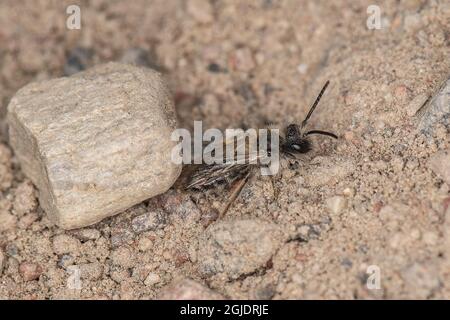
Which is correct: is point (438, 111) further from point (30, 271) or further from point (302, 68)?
point (30, 271)

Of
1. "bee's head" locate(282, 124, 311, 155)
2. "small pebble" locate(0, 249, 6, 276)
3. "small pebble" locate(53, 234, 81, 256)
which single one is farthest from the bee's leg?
"small pebble" locate(0, 249, 6, 276)

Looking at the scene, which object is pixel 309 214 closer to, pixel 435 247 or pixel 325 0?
pixel 435 247

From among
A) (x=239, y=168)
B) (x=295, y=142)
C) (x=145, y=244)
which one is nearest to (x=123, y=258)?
(x=145, y=244)

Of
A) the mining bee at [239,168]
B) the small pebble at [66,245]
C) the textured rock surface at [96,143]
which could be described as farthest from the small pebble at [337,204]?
the small pebble at [66,245]

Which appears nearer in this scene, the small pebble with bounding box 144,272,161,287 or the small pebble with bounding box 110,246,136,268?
the small pebble with bounding box 144,272,161,287

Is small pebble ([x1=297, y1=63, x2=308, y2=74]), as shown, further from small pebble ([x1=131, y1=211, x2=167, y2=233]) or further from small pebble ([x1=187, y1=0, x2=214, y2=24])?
small pebble ([x1=131, y1=211, x2=167, y2=233])

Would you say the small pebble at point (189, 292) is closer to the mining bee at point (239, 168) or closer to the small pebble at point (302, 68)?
the mining bee at point (239, 168)
